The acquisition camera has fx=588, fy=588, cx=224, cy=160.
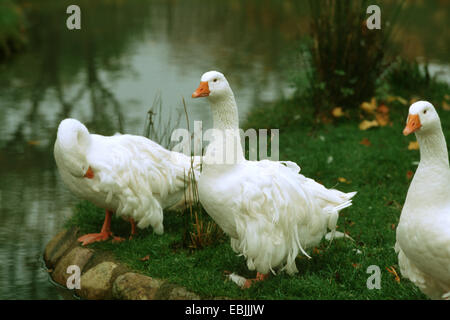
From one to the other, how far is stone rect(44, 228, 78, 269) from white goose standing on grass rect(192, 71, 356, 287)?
62.6 inches

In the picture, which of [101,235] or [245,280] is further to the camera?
[101,235]

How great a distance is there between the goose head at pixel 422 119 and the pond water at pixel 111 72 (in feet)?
8.98

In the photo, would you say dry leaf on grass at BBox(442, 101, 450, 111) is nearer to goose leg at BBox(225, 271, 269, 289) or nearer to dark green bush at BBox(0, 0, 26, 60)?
goose leg at BBox(225, 271, 269, 289)

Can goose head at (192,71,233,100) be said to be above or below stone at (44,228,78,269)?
above

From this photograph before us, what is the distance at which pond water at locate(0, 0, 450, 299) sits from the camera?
18.4 ft

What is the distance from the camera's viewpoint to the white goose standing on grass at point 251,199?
11.7 feet

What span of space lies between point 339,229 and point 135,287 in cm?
173

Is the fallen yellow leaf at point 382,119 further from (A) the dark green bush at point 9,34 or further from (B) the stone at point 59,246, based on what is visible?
(A) the dark green bush at point 9,34

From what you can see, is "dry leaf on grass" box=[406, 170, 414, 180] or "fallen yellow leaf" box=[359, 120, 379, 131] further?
"fallen yellow leaf" box=[359, 120, 379, 131]

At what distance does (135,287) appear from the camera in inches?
155

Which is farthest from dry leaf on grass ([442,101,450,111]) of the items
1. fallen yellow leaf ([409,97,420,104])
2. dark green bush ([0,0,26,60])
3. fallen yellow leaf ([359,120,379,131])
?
dark green bush ([0,0,26,60])

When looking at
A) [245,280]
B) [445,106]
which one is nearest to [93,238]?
[245,280]

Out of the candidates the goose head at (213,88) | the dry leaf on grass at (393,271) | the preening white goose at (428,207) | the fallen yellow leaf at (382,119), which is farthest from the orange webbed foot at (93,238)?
the fallen yellow leaf at (382,119)

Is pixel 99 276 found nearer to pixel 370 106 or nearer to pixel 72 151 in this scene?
pixel 72 151
